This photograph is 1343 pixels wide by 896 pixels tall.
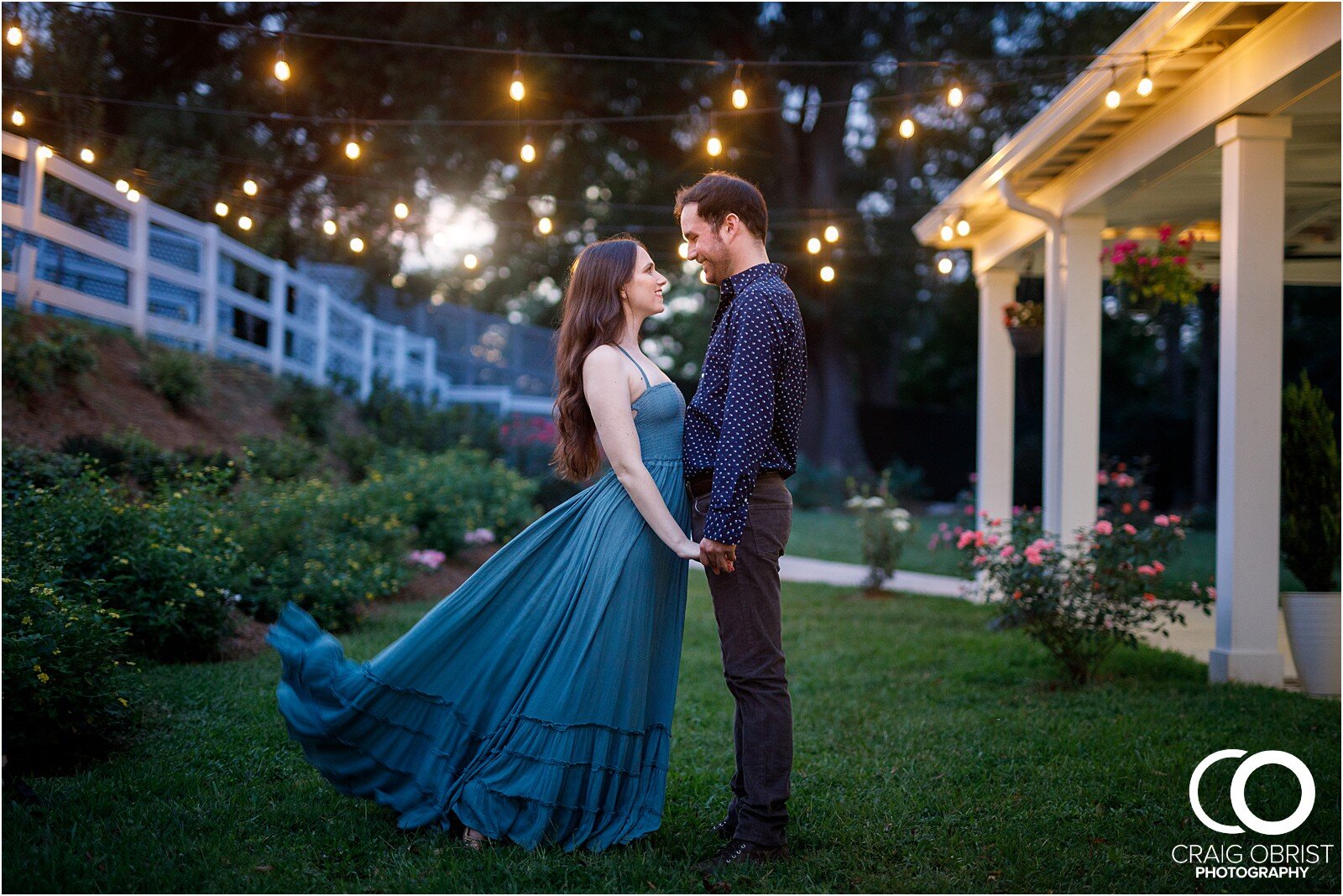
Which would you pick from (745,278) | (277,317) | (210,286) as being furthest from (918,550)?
(745,278)

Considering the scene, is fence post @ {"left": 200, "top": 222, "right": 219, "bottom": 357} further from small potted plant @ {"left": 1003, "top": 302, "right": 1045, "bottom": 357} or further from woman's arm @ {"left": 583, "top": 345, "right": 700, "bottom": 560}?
woman's arm @ {"left": 583, "top": 345, "right": 700, "bottom": 560}

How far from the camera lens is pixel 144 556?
16.2 feet

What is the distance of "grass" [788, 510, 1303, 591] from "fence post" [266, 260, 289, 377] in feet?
21.5

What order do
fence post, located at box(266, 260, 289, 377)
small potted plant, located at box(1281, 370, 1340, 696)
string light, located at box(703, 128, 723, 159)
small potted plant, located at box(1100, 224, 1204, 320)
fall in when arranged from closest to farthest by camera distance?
small potted plant, located at box(1281, 370, 1340, 696) → small potted plant, located at box(1100, 224, 1204, 320) → string light, located at box(703, 128, 723, 159) → fence post, located at box(266, 260, 289, 377)

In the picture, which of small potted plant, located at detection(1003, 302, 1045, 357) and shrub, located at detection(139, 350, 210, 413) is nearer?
small potted plant, located at detection(1003, 302, 1045, 357)

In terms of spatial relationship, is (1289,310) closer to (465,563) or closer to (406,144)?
(406,144)

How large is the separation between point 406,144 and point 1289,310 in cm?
1683

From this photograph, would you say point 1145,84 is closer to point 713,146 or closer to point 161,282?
point 713,146

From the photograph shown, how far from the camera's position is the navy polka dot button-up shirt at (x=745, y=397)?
109 inches

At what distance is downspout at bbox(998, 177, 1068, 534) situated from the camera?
7.38m

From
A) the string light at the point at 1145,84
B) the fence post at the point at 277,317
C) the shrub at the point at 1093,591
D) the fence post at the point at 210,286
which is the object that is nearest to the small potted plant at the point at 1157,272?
the string light at the point at 1145,84

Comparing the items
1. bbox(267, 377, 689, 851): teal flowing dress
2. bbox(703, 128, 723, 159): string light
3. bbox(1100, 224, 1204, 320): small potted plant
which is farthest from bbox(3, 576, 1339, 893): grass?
bbox(703, 128, 723, 159): string light

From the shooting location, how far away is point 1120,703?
5039 mm

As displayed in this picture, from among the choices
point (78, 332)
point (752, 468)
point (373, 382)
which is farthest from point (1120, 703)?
point (373, 382)
